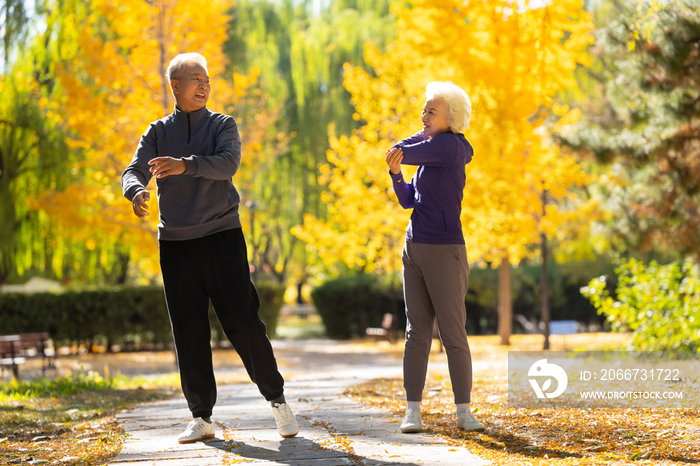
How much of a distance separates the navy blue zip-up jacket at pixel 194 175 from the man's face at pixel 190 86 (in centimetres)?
6

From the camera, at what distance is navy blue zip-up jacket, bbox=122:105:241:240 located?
10.5ft

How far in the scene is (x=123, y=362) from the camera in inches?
547

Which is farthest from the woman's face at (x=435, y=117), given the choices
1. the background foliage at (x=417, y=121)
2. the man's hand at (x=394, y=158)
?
the background foliage at (x=417, y=121)

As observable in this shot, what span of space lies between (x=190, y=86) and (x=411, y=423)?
1944mm

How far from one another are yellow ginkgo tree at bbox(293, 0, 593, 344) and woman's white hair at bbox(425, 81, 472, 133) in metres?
3.72

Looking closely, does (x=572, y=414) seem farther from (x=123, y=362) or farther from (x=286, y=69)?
(x=286, y=69)

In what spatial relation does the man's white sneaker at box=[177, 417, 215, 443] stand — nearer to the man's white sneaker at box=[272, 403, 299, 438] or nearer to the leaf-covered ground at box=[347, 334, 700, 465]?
the man's white sneaker at box=[272, 403, 299, 438]

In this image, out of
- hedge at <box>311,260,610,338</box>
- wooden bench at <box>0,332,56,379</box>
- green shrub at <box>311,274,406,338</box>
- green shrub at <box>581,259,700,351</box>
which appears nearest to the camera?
green shrub at <box>581,259,700,351</box>

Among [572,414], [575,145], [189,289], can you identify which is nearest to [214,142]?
[189,289]

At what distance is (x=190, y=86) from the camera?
3.36 m

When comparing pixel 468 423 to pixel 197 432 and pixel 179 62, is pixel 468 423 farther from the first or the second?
pixel 179 62

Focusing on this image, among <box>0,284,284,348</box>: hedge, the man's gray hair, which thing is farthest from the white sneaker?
<box>0,284,284,348</box>: hedge

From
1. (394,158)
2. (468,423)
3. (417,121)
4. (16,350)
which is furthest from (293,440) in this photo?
(417,121)

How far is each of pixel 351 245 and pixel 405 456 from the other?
1101 cm
